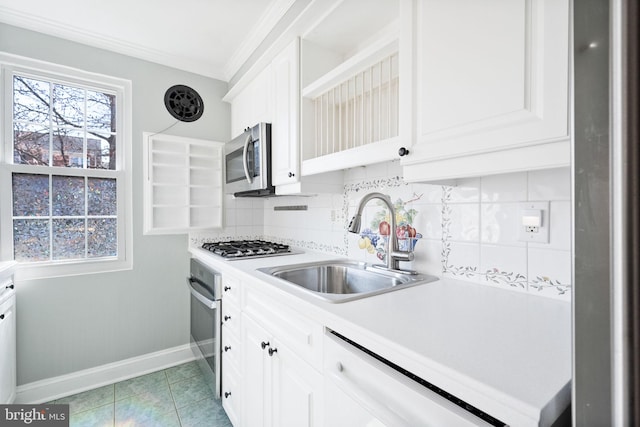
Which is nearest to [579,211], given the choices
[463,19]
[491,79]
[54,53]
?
[491,79]

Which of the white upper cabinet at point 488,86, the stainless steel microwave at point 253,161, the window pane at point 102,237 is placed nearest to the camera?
the white upper cabinet at point 488,86

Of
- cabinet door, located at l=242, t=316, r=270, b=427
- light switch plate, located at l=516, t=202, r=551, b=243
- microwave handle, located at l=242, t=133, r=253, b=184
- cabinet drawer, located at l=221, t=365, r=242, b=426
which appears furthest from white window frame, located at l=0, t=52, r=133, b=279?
light switch plate, located at l=516, t=202, r=551, b=243

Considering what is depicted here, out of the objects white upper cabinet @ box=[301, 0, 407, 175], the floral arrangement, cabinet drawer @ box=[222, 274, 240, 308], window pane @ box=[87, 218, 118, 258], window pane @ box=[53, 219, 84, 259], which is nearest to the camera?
white upper cabinet @ box=[301, 0, 407, 175]

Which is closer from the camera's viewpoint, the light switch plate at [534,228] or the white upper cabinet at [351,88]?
the light switch plate at [534,228]

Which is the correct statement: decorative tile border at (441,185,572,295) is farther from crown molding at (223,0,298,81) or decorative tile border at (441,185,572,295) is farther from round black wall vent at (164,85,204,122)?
round black wall vent at (164,85,204,122)

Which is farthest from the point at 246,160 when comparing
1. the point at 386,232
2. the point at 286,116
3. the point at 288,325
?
the point at 288,325

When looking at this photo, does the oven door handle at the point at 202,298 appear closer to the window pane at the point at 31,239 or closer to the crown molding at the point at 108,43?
Result: the window pane at the point at 31,239

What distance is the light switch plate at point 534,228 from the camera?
94 centimetres

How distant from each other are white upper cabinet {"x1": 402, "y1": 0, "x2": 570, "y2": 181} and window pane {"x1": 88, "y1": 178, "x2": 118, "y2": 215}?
2.23 m

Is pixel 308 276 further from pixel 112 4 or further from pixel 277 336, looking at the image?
pixel 112 4

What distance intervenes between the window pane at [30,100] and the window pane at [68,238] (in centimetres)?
72

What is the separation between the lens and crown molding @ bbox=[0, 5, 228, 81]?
5.99 feet

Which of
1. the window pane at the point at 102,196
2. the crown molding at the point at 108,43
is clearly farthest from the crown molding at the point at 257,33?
the window pane at the point at 102,196

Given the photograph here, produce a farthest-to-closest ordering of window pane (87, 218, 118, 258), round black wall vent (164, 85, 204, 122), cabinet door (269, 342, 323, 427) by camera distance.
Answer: round black wall vent (164, 85, 204, 122) < window pane (87, 218, 118, 258) < cabinet door (269, 342, 323, 427)
